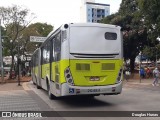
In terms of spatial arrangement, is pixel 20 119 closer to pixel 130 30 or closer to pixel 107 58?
pixel 107 58

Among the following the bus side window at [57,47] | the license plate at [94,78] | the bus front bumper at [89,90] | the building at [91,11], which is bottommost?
the bus front bumper at [89,90]

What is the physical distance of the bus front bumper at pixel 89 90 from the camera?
12.7 m

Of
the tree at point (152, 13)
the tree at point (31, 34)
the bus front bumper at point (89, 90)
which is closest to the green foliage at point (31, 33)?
the tree at point (31, 34)

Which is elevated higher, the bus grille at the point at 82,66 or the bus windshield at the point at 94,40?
the bus windshield at the point at 94,40

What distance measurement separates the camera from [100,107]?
43.1ft

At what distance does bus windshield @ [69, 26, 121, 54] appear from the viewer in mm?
12977

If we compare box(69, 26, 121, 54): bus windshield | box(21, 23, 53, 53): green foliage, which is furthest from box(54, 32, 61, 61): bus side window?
box(21, 23, 53, 53): green foliage

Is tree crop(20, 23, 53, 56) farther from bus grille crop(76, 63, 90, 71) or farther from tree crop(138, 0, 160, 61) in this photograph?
bus grille crop(76, 63, 90, 71)

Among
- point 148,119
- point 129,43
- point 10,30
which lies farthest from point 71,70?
point 10,30

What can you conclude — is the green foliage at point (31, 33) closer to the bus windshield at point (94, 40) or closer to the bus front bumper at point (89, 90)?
the bus windshield at point (94, 40)

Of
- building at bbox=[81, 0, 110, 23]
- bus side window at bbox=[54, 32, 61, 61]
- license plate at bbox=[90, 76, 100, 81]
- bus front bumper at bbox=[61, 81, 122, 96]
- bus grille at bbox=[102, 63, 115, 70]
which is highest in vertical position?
building at bbox=[81, 0, 110, 23]

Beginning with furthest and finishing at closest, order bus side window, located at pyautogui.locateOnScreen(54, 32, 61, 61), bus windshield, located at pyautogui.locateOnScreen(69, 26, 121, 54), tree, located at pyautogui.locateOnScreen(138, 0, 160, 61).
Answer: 1. tree, located at pyautogui.locateOnScreen(138, 0, 160, 61)
2. bus side window, located at pyautogui.locateOnScreen(54, 32, 61, 61)
3. bus windshield, located at pyautogui.locateOnScreen(69, 26, 121, 54)

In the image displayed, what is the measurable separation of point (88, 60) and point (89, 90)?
1.15m

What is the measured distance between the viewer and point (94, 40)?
13.2 metres
